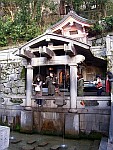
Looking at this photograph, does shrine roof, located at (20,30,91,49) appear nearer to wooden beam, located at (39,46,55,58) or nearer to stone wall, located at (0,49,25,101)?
wooden beam, located at (39,46,55,58)

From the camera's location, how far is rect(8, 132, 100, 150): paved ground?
8.99m

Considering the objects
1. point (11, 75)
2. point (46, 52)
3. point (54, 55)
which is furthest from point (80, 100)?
point (11, 75)

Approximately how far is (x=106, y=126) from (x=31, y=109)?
3.90 metres

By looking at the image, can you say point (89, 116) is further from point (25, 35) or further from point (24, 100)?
point (25, 35)

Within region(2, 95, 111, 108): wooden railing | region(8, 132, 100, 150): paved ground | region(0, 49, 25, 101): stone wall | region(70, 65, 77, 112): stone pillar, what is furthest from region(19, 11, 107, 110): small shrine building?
region(0, 49, 25, 101): stone wall

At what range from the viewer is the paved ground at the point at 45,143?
29.5 ft

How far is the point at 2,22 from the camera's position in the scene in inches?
877

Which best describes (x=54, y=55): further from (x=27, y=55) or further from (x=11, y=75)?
(x=11, y=75)

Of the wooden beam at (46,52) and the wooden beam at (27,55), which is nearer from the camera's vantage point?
the wooden beam at (46,52)

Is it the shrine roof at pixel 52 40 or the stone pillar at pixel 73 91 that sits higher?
the shrine roof at pixel 52 40

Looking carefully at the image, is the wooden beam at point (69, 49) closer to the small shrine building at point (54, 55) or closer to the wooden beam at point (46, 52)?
the small shrine building at point (54, 55)

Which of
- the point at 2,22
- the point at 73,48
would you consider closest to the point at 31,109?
the point at 73,48

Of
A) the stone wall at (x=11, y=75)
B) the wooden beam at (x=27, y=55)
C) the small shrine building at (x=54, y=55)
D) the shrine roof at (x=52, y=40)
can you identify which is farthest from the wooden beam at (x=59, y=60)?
the stone wall at (x=11, y=75)

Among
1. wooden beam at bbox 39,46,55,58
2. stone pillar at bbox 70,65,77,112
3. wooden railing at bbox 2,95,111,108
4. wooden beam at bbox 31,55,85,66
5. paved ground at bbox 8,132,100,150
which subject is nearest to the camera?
paved ground at bbox 8,132,100,150
